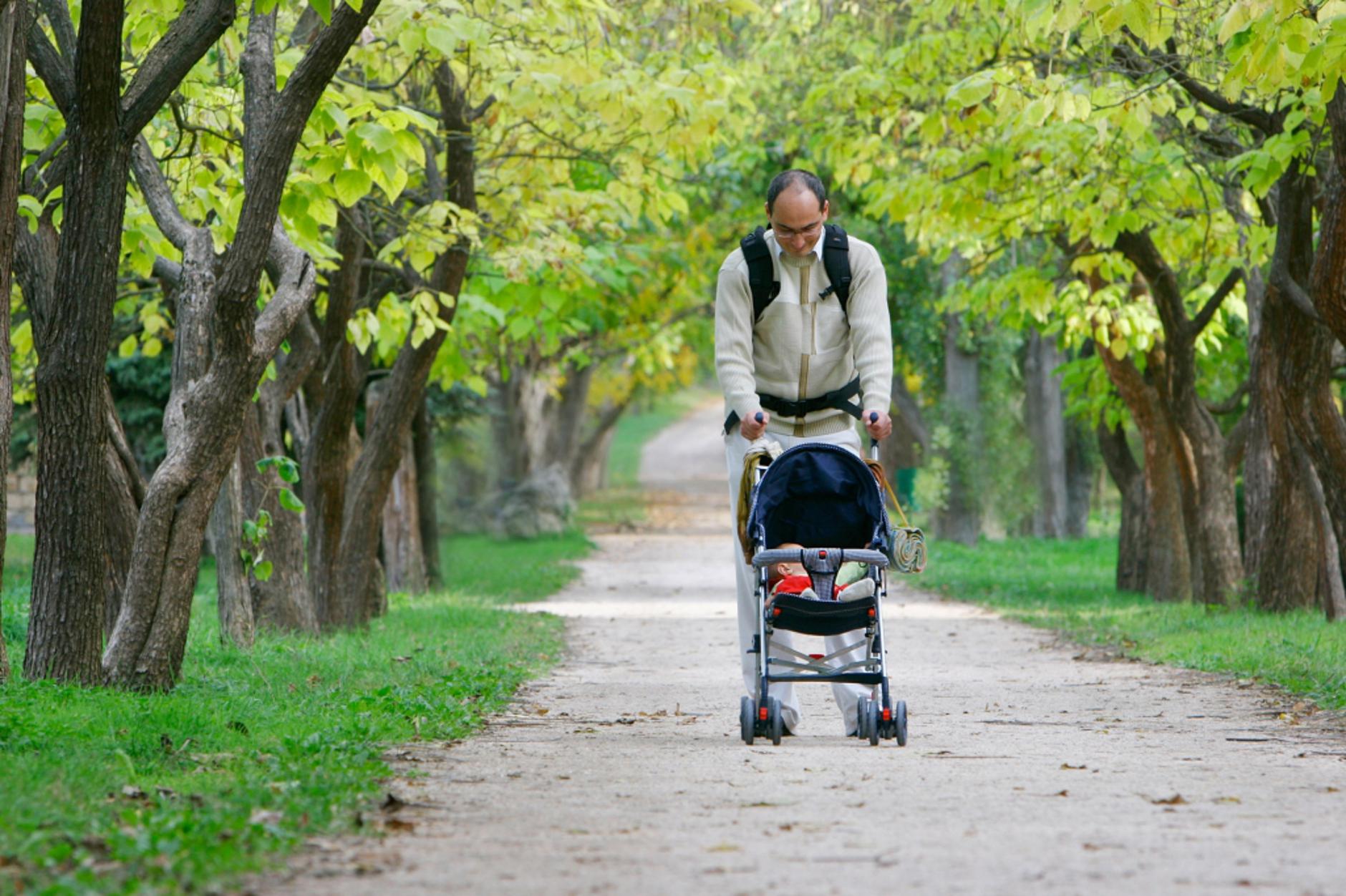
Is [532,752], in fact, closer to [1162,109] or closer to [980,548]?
[1162,109]

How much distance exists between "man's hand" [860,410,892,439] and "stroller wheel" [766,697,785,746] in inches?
47.8

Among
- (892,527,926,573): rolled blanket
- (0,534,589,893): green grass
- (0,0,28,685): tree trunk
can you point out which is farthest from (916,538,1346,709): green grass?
(0,0,28,685): tree trunk

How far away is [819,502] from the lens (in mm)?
7262

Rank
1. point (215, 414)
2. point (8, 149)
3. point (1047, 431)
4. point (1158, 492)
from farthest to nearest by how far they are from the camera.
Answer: point (1047, 431)
point (1158, 492)
point (215, 414)
point (8, 149)

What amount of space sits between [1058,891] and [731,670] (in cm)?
728

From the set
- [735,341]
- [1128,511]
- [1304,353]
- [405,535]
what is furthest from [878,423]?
[1128,511]

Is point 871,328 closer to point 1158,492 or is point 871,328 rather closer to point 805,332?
point 805,332

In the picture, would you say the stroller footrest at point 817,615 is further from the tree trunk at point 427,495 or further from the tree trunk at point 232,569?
the tree trunk at point 427,495

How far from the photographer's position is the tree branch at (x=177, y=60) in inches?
318

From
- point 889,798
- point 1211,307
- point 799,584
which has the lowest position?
point 889,798

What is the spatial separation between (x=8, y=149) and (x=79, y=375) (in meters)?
1.11

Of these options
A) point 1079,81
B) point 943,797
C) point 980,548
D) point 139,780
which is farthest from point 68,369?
point 980,548

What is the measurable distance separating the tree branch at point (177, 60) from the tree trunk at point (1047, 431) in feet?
82.0

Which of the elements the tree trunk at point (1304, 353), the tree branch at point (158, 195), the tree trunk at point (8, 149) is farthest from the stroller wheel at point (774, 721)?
the tree trunk at point (1304, 353)
